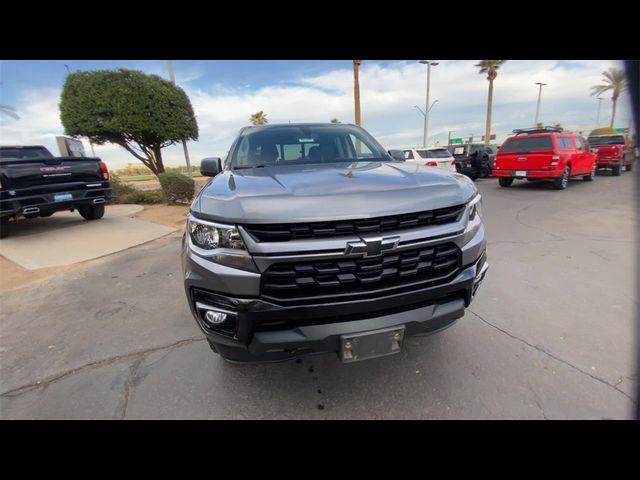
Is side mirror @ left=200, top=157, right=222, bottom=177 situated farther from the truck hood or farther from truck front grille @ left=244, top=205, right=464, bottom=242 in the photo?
truck front grille @ left=244, top=205, right=464, bottom=242

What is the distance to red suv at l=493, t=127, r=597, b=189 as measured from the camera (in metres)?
9.95

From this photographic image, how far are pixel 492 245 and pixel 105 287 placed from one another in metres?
5.77

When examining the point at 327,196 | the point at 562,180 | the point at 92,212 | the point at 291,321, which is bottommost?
the point at 562,180

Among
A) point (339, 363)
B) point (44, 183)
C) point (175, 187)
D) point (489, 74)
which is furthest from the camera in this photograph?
point (489, 74)

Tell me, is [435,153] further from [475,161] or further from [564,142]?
[564,142]

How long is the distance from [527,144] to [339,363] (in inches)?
445

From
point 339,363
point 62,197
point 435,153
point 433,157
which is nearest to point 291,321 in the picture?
point 339,363

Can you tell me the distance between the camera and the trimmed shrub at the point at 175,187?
1013 cm

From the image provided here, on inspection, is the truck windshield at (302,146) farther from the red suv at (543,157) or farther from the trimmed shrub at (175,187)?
the red suv at (543,157)

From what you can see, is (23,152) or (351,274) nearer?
(351,274)

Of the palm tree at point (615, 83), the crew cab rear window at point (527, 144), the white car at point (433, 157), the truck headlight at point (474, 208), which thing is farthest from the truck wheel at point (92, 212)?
the crew cab rear window at point (527, 144)

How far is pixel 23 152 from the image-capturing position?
23.6 feet

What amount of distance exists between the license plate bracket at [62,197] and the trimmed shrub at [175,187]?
373cm

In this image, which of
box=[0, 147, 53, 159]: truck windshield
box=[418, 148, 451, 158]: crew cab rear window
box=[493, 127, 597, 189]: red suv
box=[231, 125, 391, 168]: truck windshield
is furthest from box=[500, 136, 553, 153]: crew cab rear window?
box=[0, 147, 53, 159]: truck windshield
